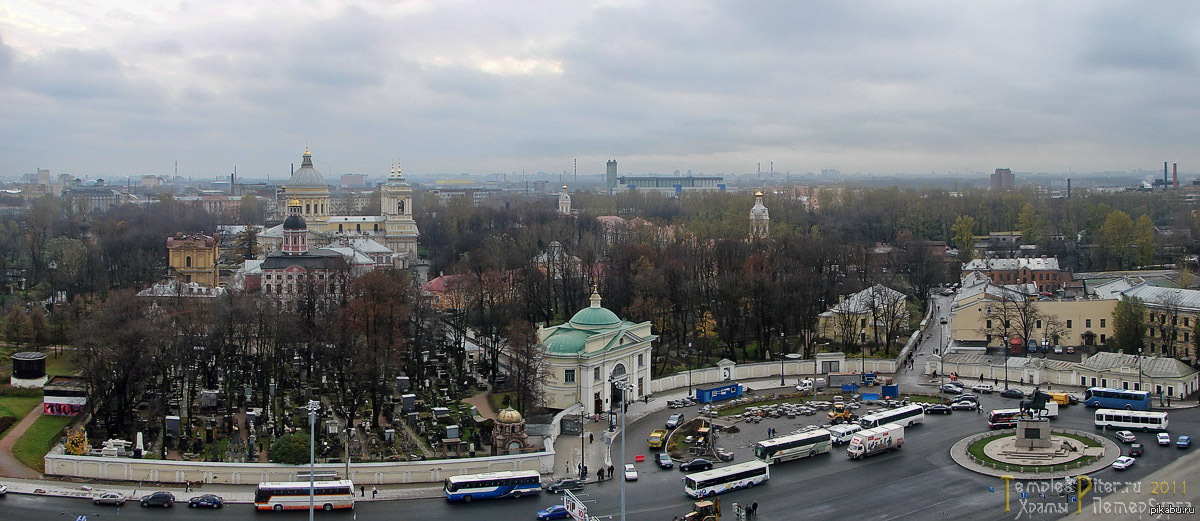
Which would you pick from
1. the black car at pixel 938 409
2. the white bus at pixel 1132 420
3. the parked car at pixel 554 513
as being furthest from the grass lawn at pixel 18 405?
the white bus at pixel 1132 420

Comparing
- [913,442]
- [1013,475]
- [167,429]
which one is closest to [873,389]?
[913,442]

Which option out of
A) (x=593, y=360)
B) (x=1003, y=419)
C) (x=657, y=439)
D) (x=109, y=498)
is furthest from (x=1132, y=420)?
(x=109, y=498)

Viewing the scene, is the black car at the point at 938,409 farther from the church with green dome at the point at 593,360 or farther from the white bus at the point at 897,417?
the church with green dome at the point at 593,360

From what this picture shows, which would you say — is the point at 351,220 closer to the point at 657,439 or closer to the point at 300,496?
the point at 657,439

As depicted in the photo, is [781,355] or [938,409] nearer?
[938,409]

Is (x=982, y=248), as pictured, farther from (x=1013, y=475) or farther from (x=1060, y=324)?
(x=1013, y=475)

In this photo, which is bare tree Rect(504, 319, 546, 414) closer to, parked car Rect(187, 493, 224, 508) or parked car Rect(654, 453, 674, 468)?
parked car Rect(654, 453, 674, 468)
